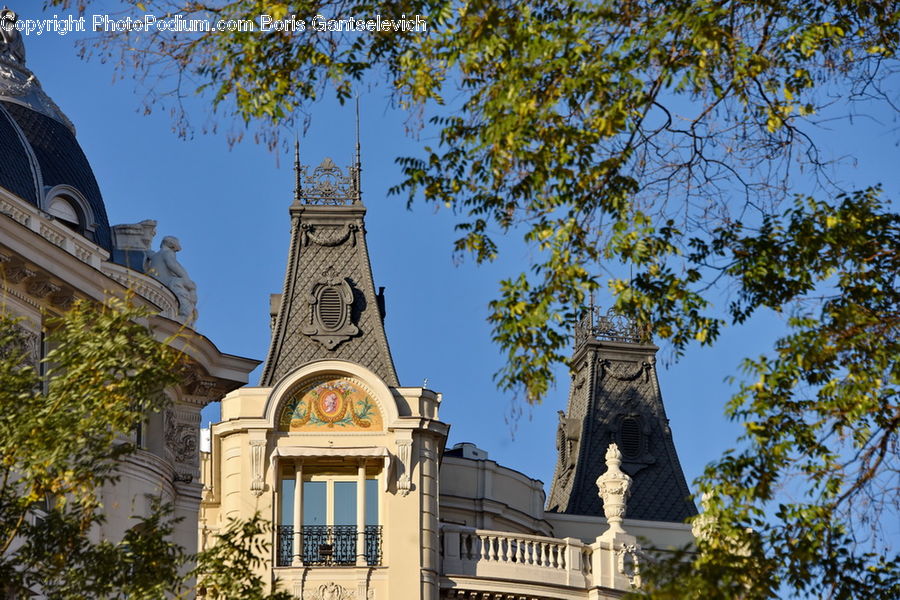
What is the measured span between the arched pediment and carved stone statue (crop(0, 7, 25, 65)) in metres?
8.50

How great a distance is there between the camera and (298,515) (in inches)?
1635

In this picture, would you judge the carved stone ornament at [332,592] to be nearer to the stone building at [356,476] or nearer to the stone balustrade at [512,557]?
the stone building at [356,476]

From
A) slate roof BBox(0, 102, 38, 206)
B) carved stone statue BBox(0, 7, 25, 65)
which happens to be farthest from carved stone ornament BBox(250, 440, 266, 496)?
carved stone statue BBox(0, 7, 25, 65)

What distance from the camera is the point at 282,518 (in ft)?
137

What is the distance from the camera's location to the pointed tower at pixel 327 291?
44.2 m

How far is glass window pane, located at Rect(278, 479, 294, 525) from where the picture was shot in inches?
1639

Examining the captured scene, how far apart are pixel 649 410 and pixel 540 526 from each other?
32.2ft

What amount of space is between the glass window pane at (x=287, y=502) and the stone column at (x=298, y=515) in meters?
0.14

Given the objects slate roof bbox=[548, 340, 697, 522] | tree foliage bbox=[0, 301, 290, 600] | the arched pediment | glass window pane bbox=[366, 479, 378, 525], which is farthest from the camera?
slate roof bbox=[548, 340, 697, 522]

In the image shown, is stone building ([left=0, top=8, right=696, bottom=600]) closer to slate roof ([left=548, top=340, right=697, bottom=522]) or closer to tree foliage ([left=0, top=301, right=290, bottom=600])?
slate roof ([left=548, top=340, right=697, bottom=522])

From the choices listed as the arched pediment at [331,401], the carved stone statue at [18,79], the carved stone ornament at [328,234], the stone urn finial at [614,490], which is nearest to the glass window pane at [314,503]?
the arched pediment at [331,401]

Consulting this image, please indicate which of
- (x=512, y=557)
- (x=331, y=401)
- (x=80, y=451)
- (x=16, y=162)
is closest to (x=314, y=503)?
(x=331, y=401)

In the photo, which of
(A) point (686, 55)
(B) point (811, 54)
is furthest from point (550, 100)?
(B) point (811, 54)

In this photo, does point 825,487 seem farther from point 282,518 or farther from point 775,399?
point 282,518
